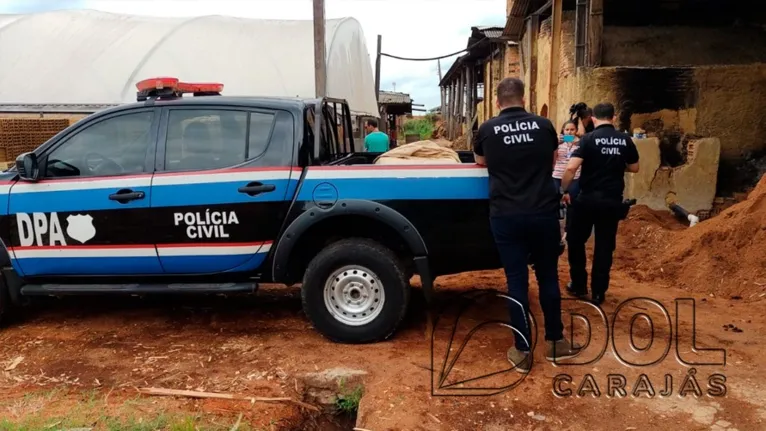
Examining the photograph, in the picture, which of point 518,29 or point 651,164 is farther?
point 518,29

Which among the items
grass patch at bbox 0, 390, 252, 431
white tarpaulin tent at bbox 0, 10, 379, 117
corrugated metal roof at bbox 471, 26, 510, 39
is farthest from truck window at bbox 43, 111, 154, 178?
corrugated metal roof at bbox 471, 26, 510, 39

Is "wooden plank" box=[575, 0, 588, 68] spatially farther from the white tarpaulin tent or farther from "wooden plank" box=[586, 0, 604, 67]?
the white tarpaulin tent

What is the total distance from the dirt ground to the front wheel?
139 millimetres

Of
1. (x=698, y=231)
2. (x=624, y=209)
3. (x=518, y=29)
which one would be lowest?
(x=698, y=231)

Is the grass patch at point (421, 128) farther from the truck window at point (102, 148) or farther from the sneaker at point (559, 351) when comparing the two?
the sneaker at point (559, 351)

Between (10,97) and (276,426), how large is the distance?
38.4 ft

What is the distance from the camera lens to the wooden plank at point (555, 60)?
1000 centimetres

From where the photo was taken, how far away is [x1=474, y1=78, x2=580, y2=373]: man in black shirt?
11.9 ft

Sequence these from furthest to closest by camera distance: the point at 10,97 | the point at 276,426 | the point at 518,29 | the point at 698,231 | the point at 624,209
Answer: the point at 518,29, the point at 10,97, the point at 698,231, the point at 624,209, the point at 276,426

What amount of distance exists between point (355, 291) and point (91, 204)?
2022 mm

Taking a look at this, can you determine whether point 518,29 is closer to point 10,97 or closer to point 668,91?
point 668,91

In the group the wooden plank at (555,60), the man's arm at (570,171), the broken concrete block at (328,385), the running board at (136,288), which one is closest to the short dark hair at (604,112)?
the man's arm at (570,171)

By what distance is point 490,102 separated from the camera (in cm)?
1742

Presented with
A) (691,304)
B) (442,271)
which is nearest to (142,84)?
(442,271)
